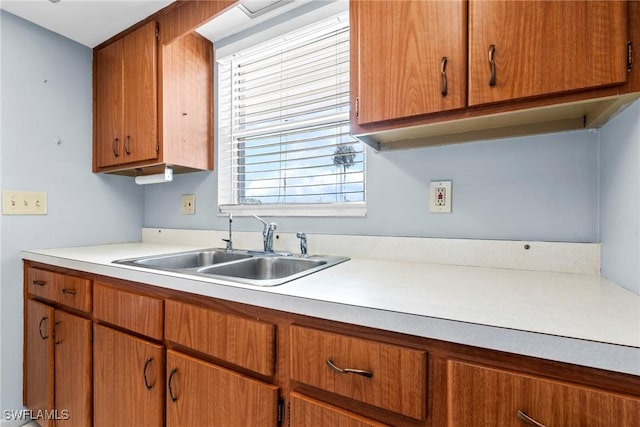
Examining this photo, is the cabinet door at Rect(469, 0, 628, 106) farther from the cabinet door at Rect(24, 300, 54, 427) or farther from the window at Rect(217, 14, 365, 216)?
the cabinet door at Rect(24, 300, 54, 427)

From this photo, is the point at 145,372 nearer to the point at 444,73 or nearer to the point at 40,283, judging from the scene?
the point at 40,283

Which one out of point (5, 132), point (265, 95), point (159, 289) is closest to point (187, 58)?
point (265, 95)

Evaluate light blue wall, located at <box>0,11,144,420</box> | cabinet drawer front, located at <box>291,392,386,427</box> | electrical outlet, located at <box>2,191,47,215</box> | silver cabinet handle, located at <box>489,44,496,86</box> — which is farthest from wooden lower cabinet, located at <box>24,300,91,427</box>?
silver cabinet handle, located at <box>489,44,496,86</box>

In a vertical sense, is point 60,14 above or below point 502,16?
above

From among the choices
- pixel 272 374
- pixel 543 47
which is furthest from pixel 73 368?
pixel 543 47

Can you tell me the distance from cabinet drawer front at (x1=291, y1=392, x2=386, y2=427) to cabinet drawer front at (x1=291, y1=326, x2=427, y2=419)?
0.05 m

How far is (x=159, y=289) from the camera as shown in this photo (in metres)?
1.06

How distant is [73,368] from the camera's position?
1361 millimetres

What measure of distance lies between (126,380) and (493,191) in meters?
1.55

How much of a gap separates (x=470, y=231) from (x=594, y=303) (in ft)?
1.69

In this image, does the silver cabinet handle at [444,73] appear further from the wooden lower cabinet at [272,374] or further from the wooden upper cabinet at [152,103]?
the wooden upper cabinet at [152,103]

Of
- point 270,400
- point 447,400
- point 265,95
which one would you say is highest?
point 265,95

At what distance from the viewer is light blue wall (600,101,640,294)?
746mm

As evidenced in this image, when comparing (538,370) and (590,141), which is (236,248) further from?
(590,141)
